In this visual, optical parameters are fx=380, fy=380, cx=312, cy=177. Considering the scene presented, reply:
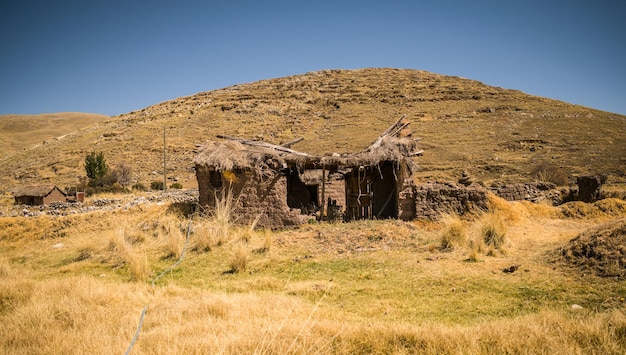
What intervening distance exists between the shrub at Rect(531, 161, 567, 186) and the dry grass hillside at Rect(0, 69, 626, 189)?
0.64m

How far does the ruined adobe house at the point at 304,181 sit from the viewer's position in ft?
37.1

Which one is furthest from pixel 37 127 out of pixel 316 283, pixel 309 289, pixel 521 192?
pixel 309 289

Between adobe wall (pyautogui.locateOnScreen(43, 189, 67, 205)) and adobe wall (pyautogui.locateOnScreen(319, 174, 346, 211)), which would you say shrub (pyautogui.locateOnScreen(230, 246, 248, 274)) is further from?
adobe wall (pyautogui.locateOnScreen(43, 189, 67, 205))

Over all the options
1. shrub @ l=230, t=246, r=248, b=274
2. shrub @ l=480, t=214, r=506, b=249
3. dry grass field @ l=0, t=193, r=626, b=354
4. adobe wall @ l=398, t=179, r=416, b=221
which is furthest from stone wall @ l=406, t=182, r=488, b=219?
shrub @ l=230, t=246, r=248, b=274

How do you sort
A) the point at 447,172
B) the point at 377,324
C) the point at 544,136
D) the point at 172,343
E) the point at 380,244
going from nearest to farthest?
the point at 172,343, the point at 377,324, the point at 380,244, the point at 447,172, the point at 544,136

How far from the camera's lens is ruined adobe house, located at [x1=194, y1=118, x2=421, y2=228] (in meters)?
11.3

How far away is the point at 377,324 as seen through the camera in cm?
429

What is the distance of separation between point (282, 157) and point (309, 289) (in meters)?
5.98

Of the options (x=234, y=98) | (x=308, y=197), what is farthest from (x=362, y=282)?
(x=234, y=98)

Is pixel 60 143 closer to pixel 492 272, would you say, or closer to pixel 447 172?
pixel 447 172

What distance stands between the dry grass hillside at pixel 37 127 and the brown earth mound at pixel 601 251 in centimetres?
7189

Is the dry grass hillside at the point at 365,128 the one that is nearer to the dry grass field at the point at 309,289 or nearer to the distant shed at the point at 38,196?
the distant shed at the point at 38,196

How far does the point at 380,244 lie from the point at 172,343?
6.20 meters

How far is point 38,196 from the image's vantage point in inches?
645
